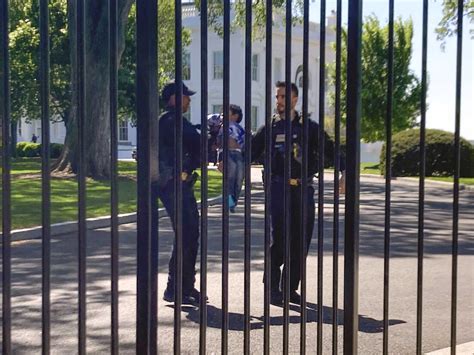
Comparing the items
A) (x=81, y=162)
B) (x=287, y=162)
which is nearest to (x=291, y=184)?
(x=287, y=162)

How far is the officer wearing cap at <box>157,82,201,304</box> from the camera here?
5.90 meters

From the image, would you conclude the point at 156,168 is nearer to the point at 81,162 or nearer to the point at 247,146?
the point at 81,162

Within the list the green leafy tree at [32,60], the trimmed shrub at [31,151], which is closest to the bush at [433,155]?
the green leafy tree at [32,60]

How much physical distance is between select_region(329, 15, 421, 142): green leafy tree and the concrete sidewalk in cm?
2382

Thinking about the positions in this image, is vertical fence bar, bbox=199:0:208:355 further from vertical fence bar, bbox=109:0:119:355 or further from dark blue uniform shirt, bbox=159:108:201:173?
dark blue uniform shirt, bbox=159:108:201:173

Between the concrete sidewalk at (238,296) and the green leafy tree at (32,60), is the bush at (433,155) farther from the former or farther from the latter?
the concrete sidewalk at (238,296)

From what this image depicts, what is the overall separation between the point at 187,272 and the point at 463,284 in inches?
120

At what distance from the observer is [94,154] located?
1988cm

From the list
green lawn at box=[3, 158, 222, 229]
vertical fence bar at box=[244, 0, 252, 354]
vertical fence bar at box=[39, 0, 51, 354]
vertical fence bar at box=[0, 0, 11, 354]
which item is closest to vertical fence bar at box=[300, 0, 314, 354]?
vertical fence bar at box=[244, 0, 252, 354]

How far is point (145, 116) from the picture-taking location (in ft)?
10.1

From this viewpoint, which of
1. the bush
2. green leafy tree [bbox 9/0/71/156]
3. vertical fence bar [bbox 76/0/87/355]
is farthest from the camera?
green leafy tree [bbox 9/0/71/156]

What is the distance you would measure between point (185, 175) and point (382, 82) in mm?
30819

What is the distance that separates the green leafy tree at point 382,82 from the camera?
3547cm

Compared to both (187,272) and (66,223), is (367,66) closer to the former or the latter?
(66,223)
